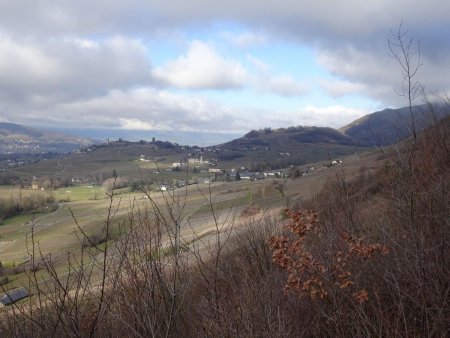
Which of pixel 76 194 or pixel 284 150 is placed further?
pixel 284 150

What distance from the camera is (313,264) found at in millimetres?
5980

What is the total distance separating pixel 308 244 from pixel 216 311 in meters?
4.36

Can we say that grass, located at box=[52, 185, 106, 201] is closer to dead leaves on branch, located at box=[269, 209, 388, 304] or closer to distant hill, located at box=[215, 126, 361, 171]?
distant hill, located at box=[215, 126, 361, 171]

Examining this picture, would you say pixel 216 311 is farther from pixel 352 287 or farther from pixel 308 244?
pixel 308 244

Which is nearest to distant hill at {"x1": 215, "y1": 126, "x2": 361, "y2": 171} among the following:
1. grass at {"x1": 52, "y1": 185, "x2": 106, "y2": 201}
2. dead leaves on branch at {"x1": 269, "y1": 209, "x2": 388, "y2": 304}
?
grass at {"x1": 52, "y1": 185, "x2": 106, "y2": 201}

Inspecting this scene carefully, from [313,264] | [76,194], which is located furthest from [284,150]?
[313,264]

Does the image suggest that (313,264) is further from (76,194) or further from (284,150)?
(284,150)

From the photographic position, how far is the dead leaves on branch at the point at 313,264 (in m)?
5.79

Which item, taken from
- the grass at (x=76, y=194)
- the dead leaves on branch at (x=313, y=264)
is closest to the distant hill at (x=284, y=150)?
the grass at (x=76, y=194)

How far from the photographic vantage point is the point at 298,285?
5855mm

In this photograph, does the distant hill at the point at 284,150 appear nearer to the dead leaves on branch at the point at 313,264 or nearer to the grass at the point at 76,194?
the grass at the point at 76,194

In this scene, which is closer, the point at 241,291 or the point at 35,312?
the point at 35,312

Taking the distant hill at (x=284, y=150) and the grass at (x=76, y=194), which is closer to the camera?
the grass at (x=76, y=194)

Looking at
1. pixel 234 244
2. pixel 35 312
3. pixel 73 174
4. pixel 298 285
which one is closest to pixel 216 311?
pixel 298 285
